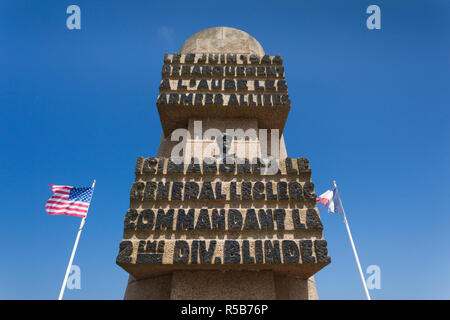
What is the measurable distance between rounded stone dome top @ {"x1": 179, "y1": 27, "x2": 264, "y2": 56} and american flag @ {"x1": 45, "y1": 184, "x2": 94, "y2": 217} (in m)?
9.40

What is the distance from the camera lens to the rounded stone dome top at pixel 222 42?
14.6 meters

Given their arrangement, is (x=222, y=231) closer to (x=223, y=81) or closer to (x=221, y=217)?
(x=221, y=217)

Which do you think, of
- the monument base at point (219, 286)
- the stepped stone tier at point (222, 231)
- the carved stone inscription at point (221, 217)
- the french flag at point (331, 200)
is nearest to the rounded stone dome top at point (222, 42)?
the stepped stone tier at point (222, 231)

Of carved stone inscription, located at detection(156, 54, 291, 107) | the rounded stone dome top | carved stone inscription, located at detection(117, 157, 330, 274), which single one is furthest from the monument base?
the rounded stone dome top

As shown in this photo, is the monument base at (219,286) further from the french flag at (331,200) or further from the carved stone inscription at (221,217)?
the french flag at (331,200)

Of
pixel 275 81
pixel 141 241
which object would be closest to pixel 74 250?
pixel 141 241

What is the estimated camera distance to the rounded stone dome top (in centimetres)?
1465

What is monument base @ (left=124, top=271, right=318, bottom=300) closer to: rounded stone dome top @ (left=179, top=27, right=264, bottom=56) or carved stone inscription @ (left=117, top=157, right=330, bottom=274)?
carved stone inscription @ (left=117, top=157, right=330, bottom=274)

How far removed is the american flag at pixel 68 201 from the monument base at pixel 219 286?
5.42 metres

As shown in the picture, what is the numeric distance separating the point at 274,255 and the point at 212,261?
5.94 feet

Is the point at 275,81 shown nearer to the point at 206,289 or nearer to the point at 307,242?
the point at 307,242

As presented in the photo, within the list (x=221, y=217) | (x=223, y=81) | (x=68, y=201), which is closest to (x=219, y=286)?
(x=221, y=217)

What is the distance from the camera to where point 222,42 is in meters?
14.9

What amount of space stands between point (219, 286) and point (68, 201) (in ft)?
26.9
